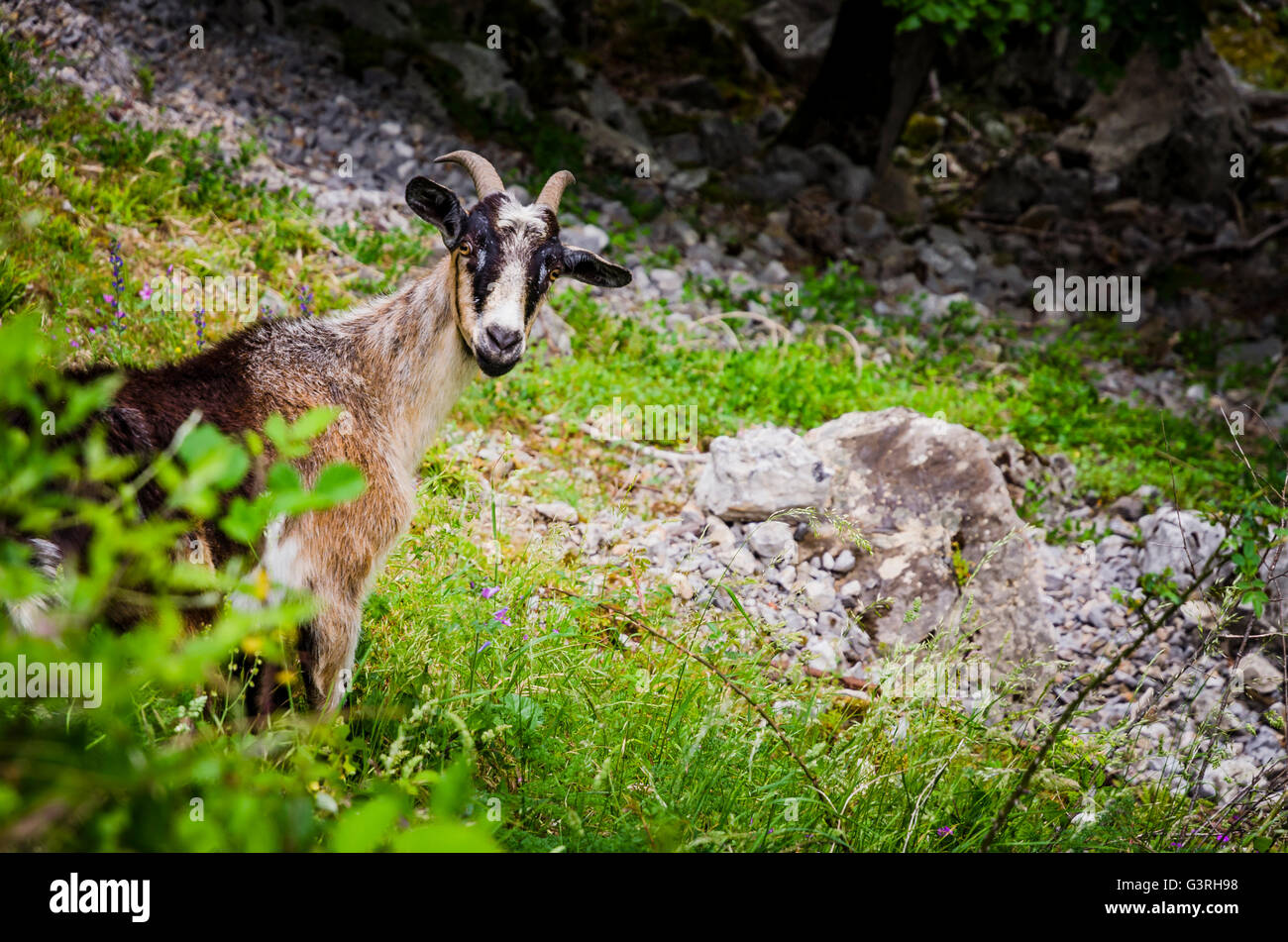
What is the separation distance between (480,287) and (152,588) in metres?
1.76

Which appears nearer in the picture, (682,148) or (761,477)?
(761,477)

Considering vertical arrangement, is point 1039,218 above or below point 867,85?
below

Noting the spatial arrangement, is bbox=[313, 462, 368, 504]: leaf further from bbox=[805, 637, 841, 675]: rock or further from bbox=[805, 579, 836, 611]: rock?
bbox=[805, 579, 836, 611]: rock

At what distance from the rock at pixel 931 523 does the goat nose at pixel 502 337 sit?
2.41m

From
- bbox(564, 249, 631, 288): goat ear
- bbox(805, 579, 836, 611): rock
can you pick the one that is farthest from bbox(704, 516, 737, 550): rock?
bbox(564, 249, 631, 288): goat ear

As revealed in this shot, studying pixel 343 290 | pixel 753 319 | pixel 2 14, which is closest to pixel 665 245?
pixel 753 319

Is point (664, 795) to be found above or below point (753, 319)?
below

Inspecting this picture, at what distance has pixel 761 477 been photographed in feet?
18.1

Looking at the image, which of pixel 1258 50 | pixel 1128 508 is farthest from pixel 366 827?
pixel 1258 50

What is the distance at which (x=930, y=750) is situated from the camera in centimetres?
359

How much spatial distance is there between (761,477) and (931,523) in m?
1.04

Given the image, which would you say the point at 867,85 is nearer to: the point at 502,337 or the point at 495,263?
the point at 495,263
